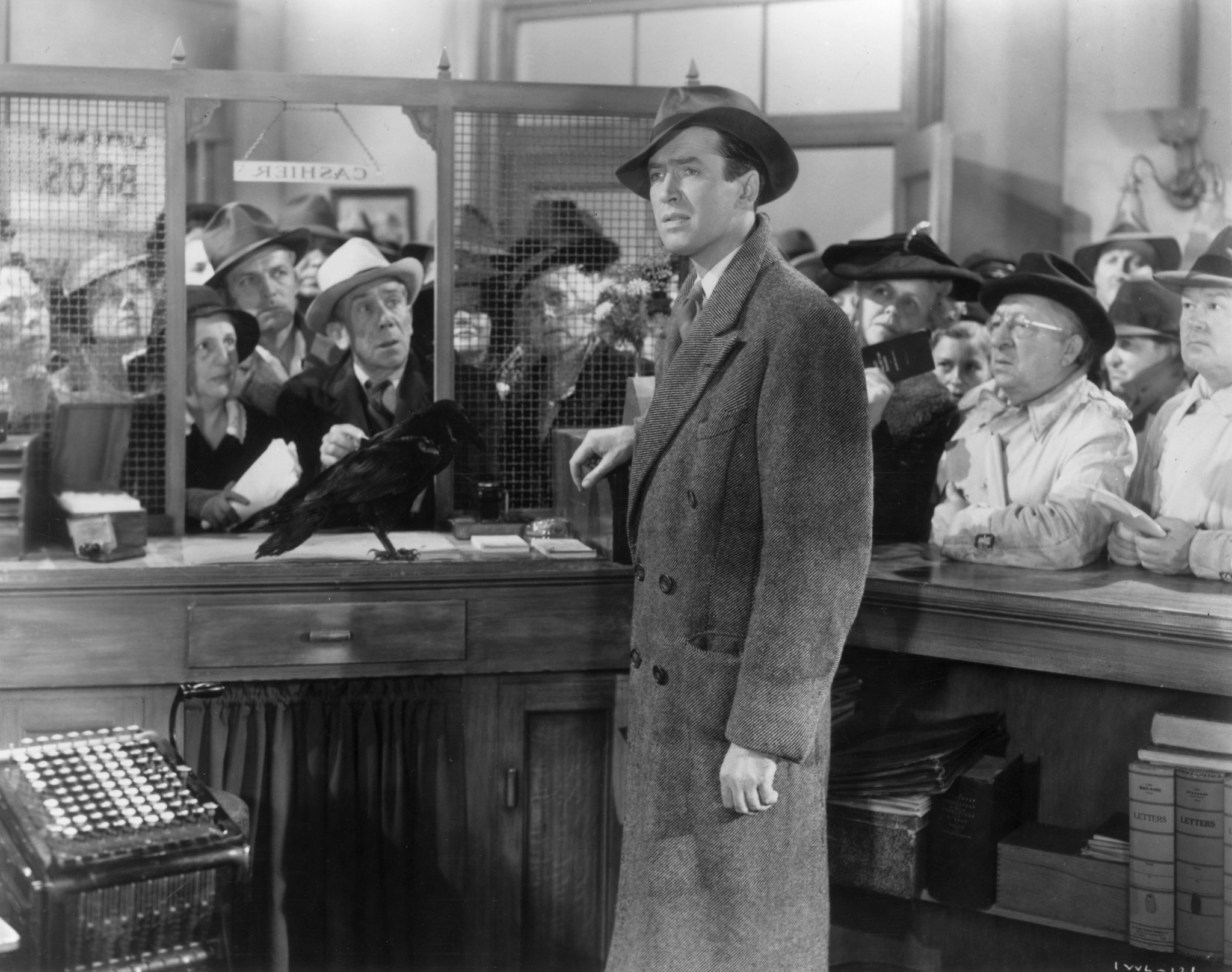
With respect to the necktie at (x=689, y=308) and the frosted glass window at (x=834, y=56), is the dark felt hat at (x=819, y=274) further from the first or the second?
the necktie at (x=689, y=308)

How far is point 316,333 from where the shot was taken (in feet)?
11.8

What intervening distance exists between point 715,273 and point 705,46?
2.11 m

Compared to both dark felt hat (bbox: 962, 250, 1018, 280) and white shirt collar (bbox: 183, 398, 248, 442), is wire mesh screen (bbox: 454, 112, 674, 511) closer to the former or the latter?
white shirt collar (bbox: 183, 398, 248, 442)

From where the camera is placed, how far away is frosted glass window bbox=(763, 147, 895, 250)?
4.32 metres

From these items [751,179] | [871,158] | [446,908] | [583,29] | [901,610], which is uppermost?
[583,29]

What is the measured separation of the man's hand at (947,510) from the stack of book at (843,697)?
0.41m


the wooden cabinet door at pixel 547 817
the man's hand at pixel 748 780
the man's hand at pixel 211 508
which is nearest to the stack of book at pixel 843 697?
the wooden cabinet door at pixel 547 817

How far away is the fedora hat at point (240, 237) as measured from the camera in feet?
11.8

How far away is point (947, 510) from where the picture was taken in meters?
3.38

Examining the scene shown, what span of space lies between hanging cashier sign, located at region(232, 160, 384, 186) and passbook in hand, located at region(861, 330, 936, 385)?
1422 millimetres

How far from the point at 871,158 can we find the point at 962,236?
427 millimetres

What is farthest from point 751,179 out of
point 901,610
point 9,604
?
point 9,604

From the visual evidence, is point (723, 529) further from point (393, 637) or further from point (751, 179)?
point (393, 637)

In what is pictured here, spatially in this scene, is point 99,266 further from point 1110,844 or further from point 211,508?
point 1110,844
